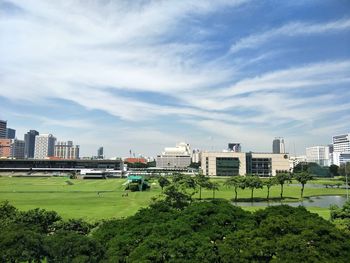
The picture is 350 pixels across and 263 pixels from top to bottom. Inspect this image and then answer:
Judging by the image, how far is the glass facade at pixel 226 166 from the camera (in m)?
176

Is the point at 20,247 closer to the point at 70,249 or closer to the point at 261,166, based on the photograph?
Answer: the point at 70,249

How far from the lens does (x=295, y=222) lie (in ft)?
69.7

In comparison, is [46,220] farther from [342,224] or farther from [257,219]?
[342,224]

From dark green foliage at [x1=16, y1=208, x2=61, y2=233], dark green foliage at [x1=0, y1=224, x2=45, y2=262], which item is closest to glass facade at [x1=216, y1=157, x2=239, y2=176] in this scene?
dark green foliage at [x1=16, y1=208, x2=61, y2=233]

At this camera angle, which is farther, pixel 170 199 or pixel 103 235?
pixel 170 199

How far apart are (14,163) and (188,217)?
193385 millimetres

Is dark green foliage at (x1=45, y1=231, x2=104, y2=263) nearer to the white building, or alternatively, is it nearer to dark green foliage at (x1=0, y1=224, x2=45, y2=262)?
dark green foliage at (x1=0, y1=224, x2=45, y2=262)

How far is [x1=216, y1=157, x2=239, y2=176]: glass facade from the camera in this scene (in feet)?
578

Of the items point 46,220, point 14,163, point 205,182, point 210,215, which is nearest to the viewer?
point 210,215

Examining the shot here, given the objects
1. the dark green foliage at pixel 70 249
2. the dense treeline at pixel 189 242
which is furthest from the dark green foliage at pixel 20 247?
the dark green foliage at pixel 70 249

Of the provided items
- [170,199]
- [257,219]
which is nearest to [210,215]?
[257,219]

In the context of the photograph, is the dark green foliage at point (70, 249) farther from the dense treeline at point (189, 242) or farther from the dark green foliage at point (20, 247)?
the dark green foliage at point (20, 247)

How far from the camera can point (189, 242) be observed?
19.2 meters

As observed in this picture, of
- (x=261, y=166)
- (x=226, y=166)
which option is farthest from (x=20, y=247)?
(x=261, y=166)
